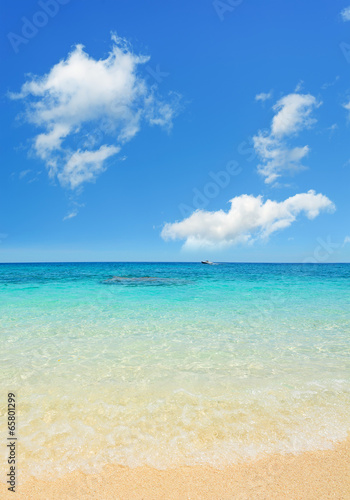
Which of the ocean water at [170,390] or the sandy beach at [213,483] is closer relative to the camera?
the sandy beach at [213,483]

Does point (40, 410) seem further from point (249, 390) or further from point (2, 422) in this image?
point (249, 390)

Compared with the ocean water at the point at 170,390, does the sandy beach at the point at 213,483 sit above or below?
below

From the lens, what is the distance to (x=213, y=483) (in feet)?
11.0

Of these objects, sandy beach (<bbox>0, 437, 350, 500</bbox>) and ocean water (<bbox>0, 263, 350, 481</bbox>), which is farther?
ocean water (<bbox>0, 263, 350, 481</bbox>)

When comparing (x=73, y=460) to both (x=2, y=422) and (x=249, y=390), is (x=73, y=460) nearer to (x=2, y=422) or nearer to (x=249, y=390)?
(x=2, y=422)

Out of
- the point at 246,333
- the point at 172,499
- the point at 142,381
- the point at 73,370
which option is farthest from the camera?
the point at 246,333

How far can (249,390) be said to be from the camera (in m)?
5.59

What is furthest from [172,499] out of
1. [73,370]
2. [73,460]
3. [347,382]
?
[347,382]

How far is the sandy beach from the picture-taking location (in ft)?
10.4

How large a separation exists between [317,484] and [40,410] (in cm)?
449

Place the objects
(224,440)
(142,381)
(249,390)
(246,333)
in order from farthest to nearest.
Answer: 1. (246,333)
2. (142,381)
3. (249,390)
4. (224,440)

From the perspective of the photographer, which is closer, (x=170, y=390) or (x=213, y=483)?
(x=213, y=483)

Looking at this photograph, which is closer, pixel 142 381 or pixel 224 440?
pixel 224 440

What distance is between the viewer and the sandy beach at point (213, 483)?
318 cm
